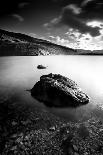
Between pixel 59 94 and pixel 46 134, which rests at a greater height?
pixel 59 94

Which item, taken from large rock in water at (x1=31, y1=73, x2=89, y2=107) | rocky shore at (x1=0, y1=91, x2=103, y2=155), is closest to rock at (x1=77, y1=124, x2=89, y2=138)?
rocky shore at (x1=0, y1=91, x2=103, y2=155)

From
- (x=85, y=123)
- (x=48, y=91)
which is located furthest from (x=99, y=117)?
(x=48, y=91)

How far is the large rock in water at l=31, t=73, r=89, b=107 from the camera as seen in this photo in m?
11.2

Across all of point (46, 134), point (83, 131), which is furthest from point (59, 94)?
point (46, 134)

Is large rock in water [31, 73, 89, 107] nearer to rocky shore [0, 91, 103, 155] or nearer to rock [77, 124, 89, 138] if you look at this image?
rocky shore [0, 91, 103, 155]

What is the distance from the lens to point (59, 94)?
448 inches

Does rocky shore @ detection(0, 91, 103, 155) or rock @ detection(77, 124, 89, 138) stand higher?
rock @ detection(77, 124, 89, 138)

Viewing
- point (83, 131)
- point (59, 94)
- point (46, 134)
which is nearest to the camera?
point (46, 134)

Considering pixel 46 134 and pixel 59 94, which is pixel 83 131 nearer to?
pixel 46 134

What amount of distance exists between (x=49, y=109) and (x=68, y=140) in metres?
3.61

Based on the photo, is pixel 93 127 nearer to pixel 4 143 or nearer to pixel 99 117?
pixel 99 117

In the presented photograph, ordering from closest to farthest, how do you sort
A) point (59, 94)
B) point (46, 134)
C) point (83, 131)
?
1. point (46, 134)
2. point (83, 131)
3. point (59, 94)

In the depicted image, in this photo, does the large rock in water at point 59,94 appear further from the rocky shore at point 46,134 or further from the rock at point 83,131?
the rock at point 83,131

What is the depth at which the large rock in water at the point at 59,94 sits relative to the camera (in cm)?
1117
